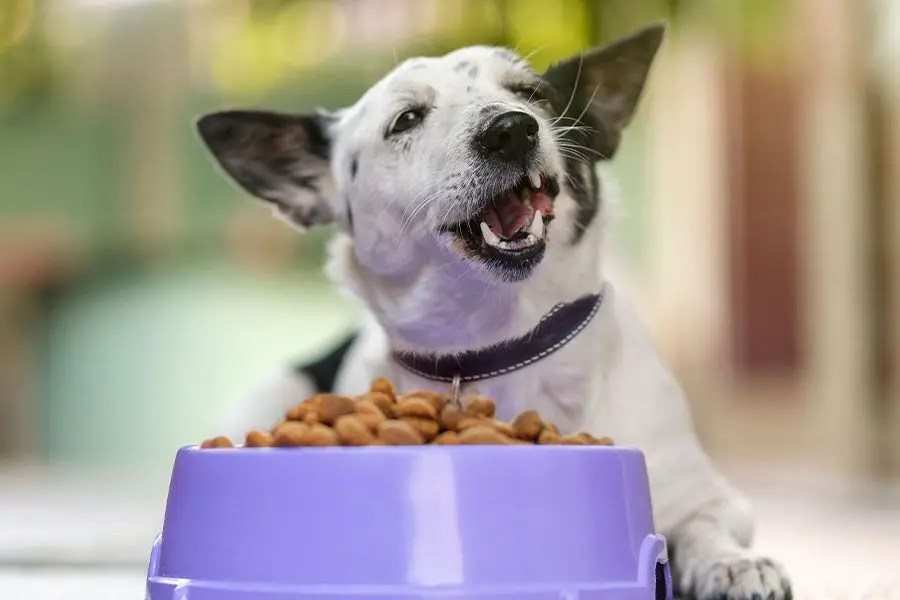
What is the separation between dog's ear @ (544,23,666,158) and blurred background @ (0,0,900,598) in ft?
10.7

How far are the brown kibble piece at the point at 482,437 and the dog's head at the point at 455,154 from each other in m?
0.22

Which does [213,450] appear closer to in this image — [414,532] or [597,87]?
[414,532]

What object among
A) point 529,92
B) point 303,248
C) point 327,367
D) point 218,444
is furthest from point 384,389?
point 303,248

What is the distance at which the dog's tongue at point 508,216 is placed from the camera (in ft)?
3.52

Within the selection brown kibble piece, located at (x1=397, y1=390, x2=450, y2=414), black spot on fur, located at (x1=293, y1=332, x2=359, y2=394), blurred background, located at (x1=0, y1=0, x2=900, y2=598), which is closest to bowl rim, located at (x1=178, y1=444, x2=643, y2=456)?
brown kibble piece, located at (x1=397, y1=390, x2=450, y2=414)

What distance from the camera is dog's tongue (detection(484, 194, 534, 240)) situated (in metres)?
1.07

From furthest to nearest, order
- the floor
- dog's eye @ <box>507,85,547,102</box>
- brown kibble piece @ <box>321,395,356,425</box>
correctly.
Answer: the floor → dog's eye @ <box>507,85,547,102</box> → brown kibble piece @ <box>321,395,356,425</box>

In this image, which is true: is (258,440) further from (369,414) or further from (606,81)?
(606,81)

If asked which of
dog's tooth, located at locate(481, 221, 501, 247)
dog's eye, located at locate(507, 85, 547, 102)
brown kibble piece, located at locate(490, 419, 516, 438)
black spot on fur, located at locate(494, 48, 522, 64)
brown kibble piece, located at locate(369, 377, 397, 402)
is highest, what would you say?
black spot on fur, located at locate(494, 48, 522, 64)

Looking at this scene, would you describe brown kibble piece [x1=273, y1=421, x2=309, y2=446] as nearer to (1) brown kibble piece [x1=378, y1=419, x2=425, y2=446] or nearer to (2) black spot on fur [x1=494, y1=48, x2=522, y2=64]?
(1) brown kibble piece [x1=378, y1=419, x2=425, y2=446]

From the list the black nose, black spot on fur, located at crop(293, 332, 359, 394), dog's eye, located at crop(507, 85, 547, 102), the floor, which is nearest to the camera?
the black nose

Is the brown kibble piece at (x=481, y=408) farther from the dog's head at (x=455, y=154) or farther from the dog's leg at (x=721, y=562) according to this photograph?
the dog's leg at (x=721, y=562)

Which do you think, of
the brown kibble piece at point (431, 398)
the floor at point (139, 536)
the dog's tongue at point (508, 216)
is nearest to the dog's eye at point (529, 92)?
the dog's tongue at point (508, 216)

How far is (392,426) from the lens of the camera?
88cm
